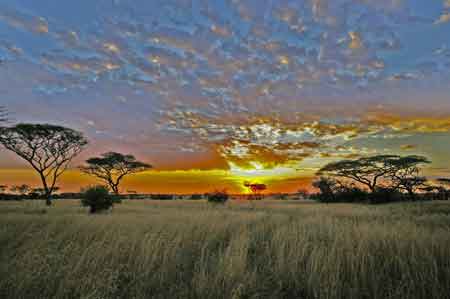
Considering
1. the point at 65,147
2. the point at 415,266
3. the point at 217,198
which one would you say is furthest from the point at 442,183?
the point at 65,147

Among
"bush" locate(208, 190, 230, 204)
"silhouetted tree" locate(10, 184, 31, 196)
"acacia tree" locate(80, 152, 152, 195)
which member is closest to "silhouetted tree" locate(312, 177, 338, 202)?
"bush" locate(208, 190, 230, 204)

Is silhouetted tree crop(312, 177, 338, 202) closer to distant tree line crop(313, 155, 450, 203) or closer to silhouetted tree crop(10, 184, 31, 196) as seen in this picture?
distant tree line crop(313, 155, 450, 203)

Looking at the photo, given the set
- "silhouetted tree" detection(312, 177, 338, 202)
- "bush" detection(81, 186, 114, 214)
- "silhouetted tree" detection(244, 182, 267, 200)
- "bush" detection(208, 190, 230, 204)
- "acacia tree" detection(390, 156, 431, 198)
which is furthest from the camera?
"silhouetted tree" detection(244, 182, 267, 200)

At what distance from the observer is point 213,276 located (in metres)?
3.13

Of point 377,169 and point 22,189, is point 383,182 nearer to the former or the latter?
point 377,169

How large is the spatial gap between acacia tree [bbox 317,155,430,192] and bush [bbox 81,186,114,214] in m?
36.9

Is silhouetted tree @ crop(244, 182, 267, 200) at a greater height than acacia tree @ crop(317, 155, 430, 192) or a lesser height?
lesser

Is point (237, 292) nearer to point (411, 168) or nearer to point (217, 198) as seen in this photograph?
point (217, 198)

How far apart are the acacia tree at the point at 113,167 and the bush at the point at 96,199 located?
26.3 m

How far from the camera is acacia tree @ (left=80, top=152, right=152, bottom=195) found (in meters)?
40.4

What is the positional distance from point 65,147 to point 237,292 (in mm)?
32930

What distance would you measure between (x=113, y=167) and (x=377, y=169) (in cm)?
4913

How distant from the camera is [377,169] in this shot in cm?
3709

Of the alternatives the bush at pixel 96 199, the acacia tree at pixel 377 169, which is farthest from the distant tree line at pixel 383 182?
the bush at pixel 96 199
